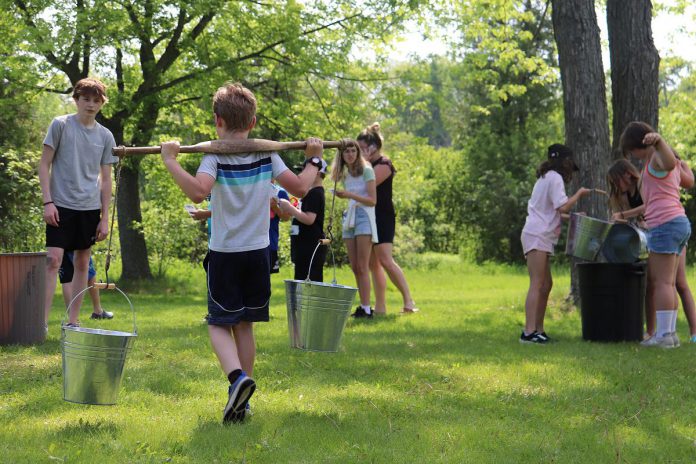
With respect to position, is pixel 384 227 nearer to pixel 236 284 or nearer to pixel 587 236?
pixel 587 236

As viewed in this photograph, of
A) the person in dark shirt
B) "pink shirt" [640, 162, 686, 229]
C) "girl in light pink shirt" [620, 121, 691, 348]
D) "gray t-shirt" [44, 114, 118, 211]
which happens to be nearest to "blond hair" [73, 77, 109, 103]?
"gray t-shirt" [44, 114, 118, 211]

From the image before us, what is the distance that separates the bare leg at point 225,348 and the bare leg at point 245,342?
108 mm

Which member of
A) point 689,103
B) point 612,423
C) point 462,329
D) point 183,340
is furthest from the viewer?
point 689,103

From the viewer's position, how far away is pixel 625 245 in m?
7.82

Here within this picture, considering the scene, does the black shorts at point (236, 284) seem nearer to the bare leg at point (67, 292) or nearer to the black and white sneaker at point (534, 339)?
the bare leg at point (67, 292)

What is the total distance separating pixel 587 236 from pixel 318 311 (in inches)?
143

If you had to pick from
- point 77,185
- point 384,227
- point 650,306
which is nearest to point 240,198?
point 77,185

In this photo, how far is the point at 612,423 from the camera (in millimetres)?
4629

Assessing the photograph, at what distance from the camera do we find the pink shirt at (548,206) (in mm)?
7660

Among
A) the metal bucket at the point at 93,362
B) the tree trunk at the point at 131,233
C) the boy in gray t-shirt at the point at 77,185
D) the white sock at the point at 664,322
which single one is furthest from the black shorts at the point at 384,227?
the tree trunk at the point at 131,233

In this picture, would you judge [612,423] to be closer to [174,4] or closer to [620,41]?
[620,41]

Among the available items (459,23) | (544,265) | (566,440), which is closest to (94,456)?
(566,440)

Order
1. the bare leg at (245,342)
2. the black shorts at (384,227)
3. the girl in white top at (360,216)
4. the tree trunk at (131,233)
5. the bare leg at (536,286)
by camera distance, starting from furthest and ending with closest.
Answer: the tree trunk at (131,233) < the black shorts at (384,227) < the girl in white top at (360,216) < the bare leg at (536,286) < the bare leg at (245,342)

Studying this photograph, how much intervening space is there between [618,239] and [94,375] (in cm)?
512
